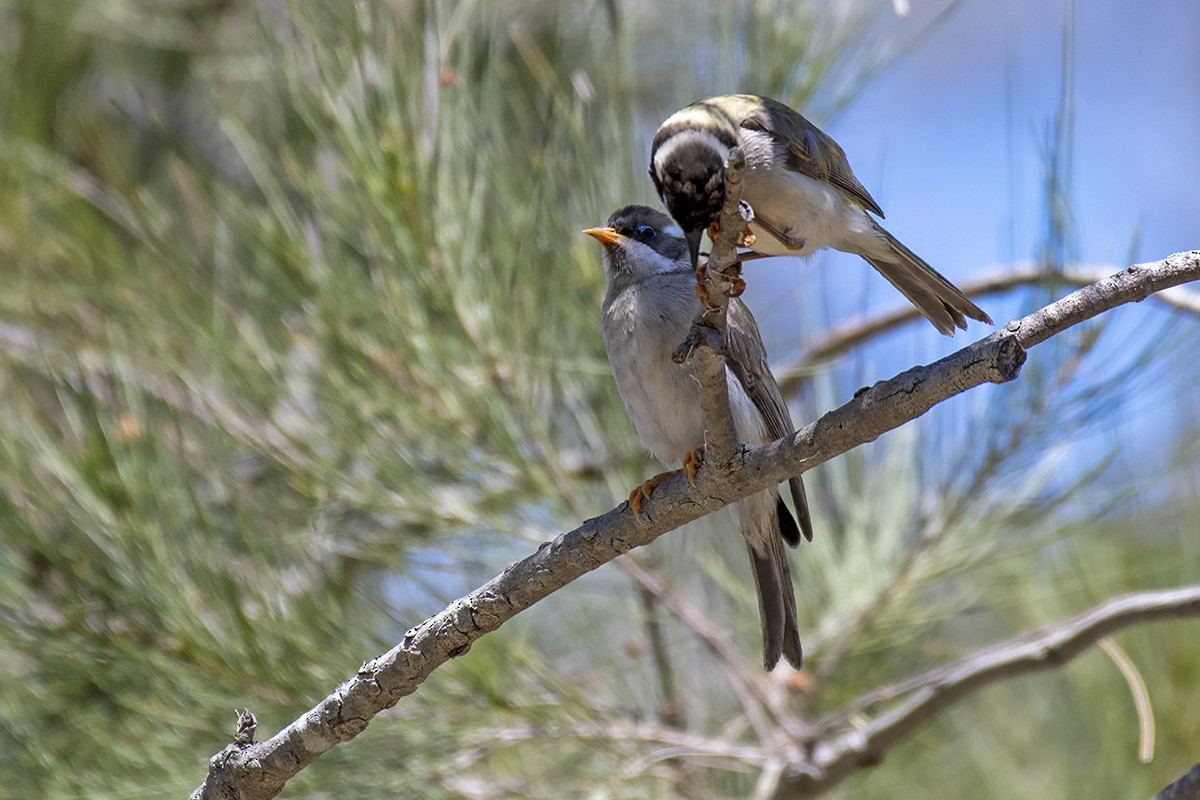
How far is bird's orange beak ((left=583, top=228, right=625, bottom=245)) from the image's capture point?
273 cm

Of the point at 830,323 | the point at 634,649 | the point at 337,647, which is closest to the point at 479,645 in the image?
the point at 337,647

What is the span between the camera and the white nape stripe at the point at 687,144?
2.31m

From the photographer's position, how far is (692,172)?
2250 millimetres

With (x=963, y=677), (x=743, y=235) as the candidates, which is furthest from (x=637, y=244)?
(x=963, y=677)

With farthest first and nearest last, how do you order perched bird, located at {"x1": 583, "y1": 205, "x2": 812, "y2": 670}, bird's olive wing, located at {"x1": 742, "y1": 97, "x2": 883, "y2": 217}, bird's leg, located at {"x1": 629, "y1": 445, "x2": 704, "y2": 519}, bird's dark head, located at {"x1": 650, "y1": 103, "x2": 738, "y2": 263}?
1. perched bird, located at {"x1": 583, "y1": 205, "x2": 812, "y2": 670}
2. bird's olive wing, located at {"x1": 742, "y1": 97, "x2": 883, "y2": 217}
3. bird's dark head, located at {"x1": 650, "y1": 103, "x2": 738, "y2": 263}
4. bird's leg, located at {"x1": 629, "y1": 445, "x2": 704, "y2": 519}

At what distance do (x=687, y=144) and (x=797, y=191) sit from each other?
34 centimetres

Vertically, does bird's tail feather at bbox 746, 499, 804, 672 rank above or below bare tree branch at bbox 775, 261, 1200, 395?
below

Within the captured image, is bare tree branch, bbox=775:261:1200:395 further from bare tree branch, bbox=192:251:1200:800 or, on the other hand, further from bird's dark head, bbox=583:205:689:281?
bare tree branch, bbox=192:251:1200:800

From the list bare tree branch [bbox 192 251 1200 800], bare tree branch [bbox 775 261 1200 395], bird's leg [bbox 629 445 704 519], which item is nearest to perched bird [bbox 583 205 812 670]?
bare tree branch [bbox 775 261 1200 395]

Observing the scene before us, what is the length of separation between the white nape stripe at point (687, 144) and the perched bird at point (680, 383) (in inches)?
15.5

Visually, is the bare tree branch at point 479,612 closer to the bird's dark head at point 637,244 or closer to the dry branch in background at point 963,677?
the dry branch in background at point 963,677

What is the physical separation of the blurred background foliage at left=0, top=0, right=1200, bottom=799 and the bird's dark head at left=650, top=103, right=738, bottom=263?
47 cm

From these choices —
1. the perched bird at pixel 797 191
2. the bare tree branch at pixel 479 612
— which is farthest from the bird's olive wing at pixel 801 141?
the bare tree branch at pixel 479 612

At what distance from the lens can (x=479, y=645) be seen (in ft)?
8.86
